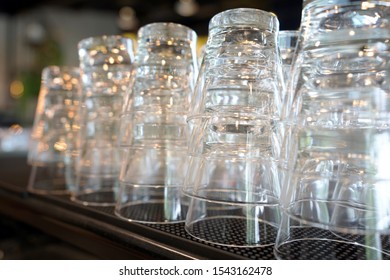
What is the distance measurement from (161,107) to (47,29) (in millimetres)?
5182

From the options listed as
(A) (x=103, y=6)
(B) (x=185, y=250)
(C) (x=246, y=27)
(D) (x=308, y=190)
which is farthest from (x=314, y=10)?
(A) (x=103, y=6)

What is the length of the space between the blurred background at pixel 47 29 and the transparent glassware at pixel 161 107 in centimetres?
405

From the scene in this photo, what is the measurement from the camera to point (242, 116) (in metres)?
0.57

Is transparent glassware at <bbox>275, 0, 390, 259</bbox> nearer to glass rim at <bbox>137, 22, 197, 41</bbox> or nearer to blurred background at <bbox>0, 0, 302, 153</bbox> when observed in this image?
glass rim at <bbox>137, 22, 197, 41</bbox>

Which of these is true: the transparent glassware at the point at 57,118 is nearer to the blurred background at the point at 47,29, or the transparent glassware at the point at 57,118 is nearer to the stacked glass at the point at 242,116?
the stacked glass at the point at 242,116

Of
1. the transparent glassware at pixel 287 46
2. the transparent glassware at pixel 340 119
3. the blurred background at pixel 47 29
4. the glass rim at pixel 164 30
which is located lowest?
the transparent glassware at pixel 340 119

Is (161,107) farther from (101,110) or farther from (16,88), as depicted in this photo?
(16,88)

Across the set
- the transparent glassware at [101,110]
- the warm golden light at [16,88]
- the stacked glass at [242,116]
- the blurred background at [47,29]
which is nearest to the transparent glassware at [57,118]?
the transparent glassware at [101,110]

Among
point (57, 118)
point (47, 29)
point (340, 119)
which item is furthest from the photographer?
point (47, 29)

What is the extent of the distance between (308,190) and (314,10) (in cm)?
26

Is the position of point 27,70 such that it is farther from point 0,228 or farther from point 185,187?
point 185,187

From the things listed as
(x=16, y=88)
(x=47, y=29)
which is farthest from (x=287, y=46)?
(x=16, y=88)

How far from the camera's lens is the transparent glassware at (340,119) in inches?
18.5

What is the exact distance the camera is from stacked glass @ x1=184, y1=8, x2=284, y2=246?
1.86 feet
